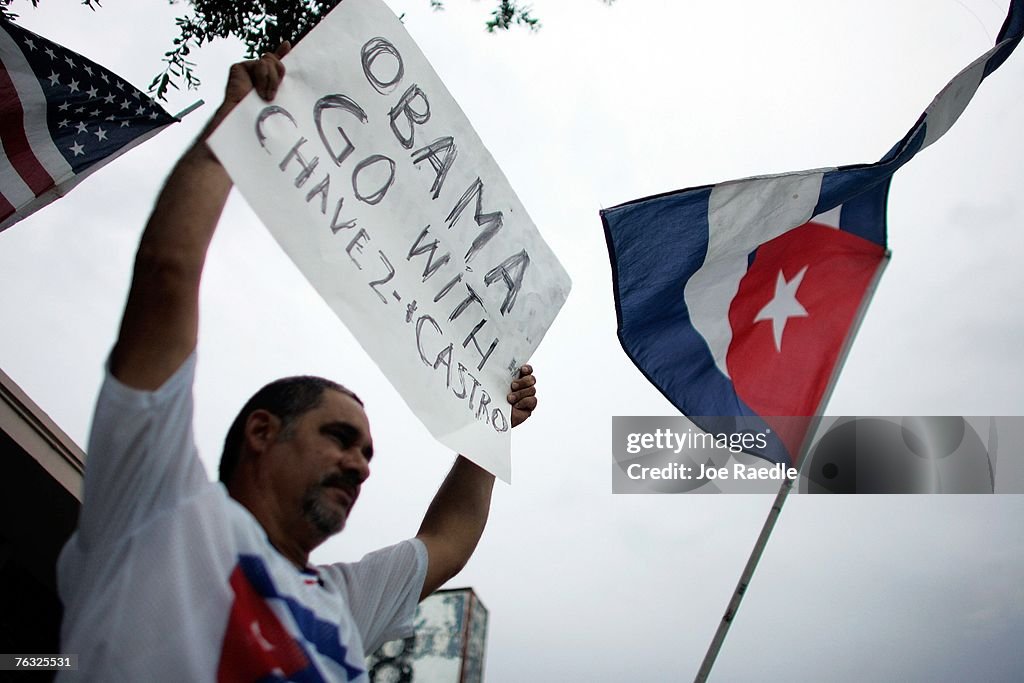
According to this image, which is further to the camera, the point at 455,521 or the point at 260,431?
the point at 455,521

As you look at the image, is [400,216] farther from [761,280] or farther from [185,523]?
[761,280]

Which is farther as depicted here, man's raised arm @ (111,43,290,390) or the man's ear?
the man's ear

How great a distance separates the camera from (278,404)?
1.76 metres

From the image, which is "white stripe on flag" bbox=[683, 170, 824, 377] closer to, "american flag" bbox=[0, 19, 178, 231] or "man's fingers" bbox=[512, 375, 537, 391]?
"man's fingers" bbox=[512, 375, 537, 391]

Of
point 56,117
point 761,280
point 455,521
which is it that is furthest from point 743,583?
point 56,117

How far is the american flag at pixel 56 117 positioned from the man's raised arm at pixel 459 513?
267cm

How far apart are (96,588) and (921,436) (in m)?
5.46

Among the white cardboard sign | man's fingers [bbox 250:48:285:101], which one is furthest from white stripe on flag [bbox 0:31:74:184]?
man's fingers [bbox 250:48:285:101]

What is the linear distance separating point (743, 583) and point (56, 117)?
4071 mm

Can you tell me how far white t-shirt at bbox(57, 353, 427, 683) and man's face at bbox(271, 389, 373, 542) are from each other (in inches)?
7.4

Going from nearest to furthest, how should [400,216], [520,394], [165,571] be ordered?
[165,571] → [400,216] → [520,394]

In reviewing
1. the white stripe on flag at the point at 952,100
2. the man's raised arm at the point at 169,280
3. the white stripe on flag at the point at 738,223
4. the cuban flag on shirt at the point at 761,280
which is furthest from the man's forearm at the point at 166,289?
the white stripe on flag at the point at 952,100

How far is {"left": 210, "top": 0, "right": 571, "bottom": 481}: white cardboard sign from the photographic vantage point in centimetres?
172

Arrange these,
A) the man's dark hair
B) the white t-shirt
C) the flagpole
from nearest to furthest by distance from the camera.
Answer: the white t-shirt
the man's dark hair
the flagpole
